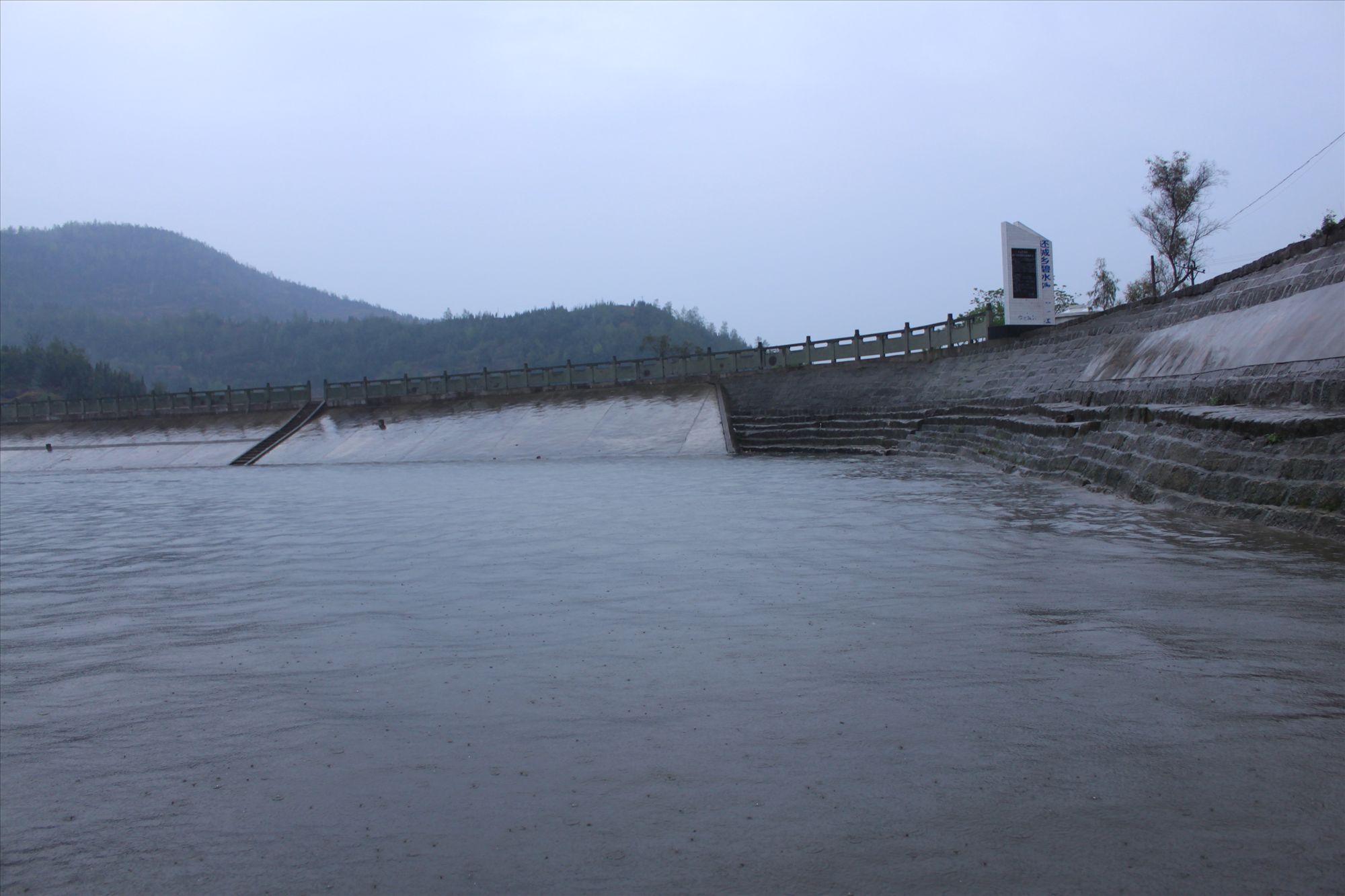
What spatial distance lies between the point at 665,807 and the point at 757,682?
175 cm

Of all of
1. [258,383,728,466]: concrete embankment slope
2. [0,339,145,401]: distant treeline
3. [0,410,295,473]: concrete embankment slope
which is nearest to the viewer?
[258,383,728,466]: concrete embankment slope

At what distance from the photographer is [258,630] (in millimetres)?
7438

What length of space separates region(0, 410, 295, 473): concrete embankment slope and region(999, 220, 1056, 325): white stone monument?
31897 millimetres

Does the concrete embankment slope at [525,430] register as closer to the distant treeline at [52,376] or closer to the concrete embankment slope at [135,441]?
the concrete embankment slope at [135,441]

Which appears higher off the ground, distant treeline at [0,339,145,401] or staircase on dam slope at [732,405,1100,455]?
distant treeline at [0,339,145,401]

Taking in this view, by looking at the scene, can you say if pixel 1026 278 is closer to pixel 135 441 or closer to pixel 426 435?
pixel 426 435

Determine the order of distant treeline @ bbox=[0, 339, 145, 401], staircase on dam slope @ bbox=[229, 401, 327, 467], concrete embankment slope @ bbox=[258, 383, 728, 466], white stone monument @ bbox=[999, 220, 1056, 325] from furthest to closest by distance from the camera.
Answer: distant treeline @ bbox=[0, 339, 145, 401] < staircase on dam slope @ bbox=[229, 401, 327, 467] < concrete embankment slope @ bbox=[258, 383, 728, 466] < white stone monument @ bbox=[999, 220, 1056, 325]

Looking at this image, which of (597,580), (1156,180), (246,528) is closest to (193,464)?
(246,528)

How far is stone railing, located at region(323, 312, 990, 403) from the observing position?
35.6m

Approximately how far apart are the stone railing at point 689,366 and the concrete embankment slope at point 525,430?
4.08ft

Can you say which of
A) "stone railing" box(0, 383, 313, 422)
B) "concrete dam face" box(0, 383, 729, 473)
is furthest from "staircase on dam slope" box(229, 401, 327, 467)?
"stone railing" box(0, 383, 313, 422)

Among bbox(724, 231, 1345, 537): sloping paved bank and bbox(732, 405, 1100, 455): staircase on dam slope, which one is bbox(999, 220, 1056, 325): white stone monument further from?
bbox(732, 405, 1100, 455): staircase on dam slope

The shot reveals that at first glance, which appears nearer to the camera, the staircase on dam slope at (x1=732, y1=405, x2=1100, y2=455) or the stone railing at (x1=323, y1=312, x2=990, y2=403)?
the staircase on dam slope at (x1=732, y1=405, x2=1100, y2=455)

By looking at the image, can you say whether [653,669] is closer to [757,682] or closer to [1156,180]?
[757,682]
